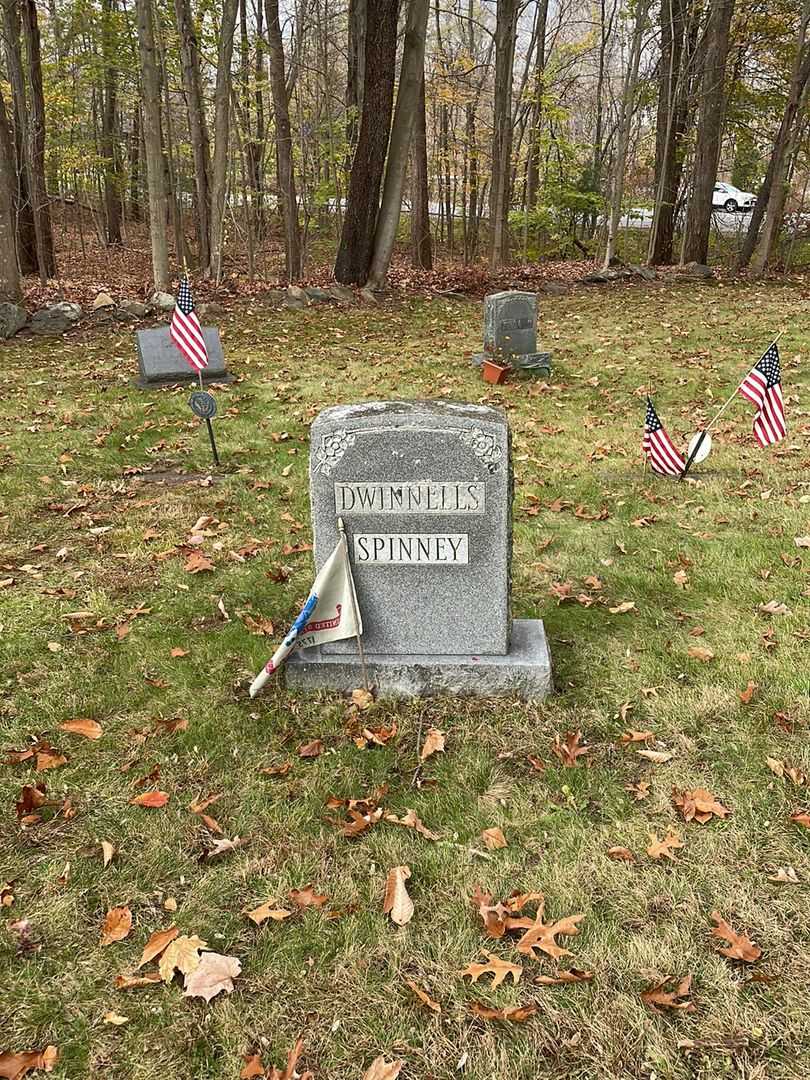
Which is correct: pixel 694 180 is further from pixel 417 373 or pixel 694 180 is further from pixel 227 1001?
pixel 227 1001

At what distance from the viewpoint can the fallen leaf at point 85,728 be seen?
3.56 meters

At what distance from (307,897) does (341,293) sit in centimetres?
1447

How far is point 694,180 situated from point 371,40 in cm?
881

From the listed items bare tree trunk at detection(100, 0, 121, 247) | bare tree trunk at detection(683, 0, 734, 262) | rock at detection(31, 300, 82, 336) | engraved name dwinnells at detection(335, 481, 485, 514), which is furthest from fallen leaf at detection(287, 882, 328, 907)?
bare tree trunk at detection(100, 0, 121, 247)

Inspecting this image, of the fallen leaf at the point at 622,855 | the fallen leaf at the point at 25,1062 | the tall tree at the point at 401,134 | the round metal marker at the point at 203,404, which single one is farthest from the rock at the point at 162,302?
the fallen leaf at the point at 25,1062

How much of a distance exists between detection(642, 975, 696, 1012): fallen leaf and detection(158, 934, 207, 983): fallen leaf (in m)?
1.46

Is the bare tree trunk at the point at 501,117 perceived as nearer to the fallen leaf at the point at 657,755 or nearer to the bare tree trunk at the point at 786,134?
the bare tree trunk at the point at 786,134

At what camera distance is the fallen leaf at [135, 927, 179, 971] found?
99.0 inches

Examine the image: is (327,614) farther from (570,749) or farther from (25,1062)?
(25,1062)

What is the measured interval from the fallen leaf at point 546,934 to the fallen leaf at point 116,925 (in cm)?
136

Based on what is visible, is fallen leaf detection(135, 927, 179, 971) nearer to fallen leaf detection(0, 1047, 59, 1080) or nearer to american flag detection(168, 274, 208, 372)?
fallen leaf detection(0, 1047, 59, 1080)

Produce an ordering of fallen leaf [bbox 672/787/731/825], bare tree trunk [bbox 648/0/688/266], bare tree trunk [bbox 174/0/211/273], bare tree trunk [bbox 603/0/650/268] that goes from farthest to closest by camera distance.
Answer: bare tree trunk [bbox 648/0/688/266]
bare tree trunk [bbox 603/0/650/268]
bare tree trunk [bbox 174/0/211/273]
fallen leaf [bbox 672/787/731/825]

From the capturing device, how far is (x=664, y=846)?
292 centimetres

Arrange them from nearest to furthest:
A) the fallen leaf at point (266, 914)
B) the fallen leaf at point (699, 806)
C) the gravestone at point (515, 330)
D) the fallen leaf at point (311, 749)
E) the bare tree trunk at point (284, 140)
A: 1. the fallen leaf at point (266, 914)
2. the fallen leaf at point (699, 806)
3. the fallen leaf at point (311, 749)
4. the gravestone at point (515, 330)
5. the bare tree trunk at point (284, 140)
